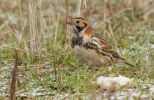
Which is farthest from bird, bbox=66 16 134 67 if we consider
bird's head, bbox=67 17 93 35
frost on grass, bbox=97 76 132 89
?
frost on grass, bbox=97 76 132 89

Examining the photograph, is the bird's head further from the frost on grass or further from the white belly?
the frost on grass

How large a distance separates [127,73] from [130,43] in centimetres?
198

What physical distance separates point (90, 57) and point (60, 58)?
829 mm

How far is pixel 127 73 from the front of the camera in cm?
757

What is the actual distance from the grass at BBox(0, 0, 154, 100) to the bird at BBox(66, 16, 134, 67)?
10 cm

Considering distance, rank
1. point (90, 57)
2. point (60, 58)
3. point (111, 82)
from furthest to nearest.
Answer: point (60, 58) → point (90, 57) → point (111, 82)

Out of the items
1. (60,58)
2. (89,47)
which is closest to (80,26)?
(89,47)

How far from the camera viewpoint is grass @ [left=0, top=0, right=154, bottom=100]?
7.03 meters

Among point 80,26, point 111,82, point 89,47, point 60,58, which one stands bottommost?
point 111,82

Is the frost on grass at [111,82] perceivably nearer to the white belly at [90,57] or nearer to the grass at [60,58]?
the grass at [60,58]

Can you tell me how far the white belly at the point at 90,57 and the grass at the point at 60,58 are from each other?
0.29 ft

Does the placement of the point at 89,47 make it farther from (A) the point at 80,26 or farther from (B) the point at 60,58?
(B) the point at 60,58

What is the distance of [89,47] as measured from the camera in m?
7.64

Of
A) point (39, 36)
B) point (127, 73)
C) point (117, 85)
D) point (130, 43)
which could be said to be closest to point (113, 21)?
point (130, 43)
